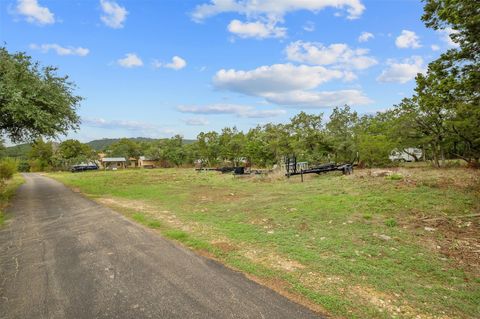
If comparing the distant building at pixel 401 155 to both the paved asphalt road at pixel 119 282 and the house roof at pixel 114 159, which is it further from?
the house roof at pixel 114 159

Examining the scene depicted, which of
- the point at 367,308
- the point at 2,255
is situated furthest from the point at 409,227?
the point at 2,255

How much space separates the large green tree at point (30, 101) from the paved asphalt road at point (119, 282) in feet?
23.2

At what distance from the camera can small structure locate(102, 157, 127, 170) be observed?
77.4 meters

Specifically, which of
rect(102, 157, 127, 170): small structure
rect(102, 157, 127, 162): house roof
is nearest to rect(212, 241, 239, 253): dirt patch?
rect(102, 157, 127, 162): house roof

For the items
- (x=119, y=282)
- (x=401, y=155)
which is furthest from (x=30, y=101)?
(x=401, y=155)

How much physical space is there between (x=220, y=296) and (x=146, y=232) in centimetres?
403

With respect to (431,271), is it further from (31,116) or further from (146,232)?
(31,116)

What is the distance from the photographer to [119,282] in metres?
4.55

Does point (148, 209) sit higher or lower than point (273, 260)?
higher

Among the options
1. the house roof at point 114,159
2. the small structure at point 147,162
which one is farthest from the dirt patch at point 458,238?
the house roof at point 114,159

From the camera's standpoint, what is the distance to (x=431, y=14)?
33.6ft

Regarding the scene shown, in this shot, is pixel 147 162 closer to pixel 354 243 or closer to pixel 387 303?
pixel 354 243

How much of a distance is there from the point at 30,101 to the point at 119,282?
12.4 metres

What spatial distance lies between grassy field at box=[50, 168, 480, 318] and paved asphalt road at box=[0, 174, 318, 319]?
1.73 feet
